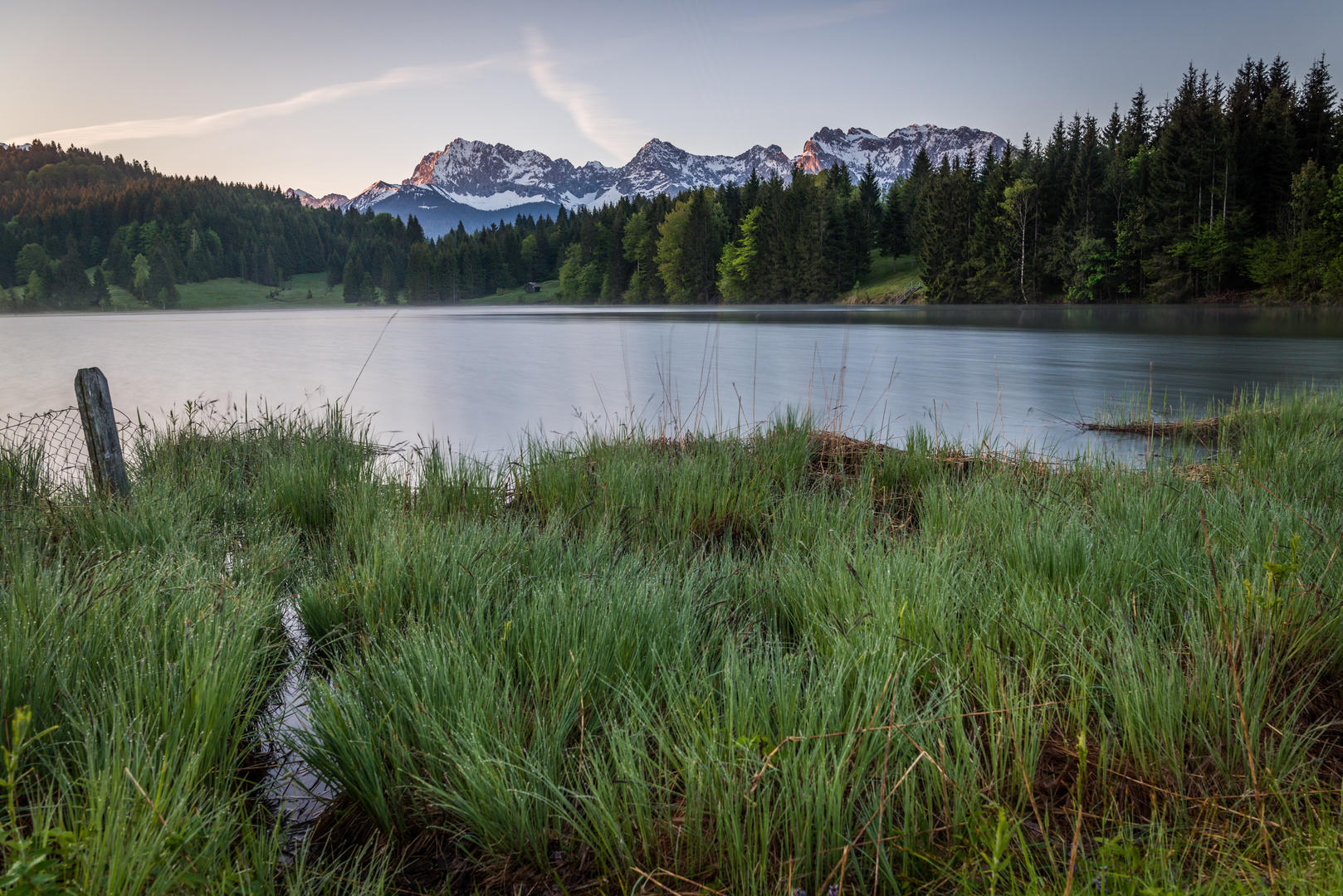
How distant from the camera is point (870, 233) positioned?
243 feet

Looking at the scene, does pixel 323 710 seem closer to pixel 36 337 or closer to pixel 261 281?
pixel 36 337

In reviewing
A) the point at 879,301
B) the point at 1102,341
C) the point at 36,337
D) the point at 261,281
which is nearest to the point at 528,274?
the point at 261,281

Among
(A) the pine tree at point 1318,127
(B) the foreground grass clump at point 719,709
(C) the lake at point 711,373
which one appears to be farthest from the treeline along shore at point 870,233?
(B) the foreground grass clump at point 719,709

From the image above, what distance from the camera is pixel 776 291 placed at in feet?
248

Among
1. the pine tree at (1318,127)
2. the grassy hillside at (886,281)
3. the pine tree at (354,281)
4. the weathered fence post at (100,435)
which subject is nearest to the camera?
the weathered fence post at (100,435)

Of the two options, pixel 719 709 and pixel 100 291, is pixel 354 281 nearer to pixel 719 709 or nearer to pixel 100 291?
pixel 100 291

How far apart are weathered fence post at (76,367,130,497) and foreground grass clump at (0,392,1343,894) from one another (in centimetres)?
99

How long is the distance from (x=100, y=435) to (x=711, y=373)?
14.8m

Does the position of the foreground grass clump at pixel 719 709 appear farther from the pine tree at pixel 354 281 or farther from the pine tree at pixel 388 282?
the pine tree at pixel 354 281

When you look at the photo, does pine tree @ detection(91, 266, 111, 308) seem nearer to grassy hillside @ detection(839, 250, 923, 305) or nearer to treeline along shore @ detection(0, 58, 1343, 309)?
treeline along shore @ detection(0, 58, 1343, 309)

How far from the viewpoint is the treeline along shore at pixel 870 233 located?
48312 millimetres

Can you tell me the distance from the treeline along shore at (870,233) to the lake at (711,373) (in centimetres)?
1621

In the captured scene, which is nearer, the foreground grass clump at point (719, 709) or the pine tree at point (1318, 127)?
the foreground grass clump at point (719, 709)

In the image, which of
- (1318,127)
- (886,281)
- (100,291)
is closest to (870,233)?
(886,281)
